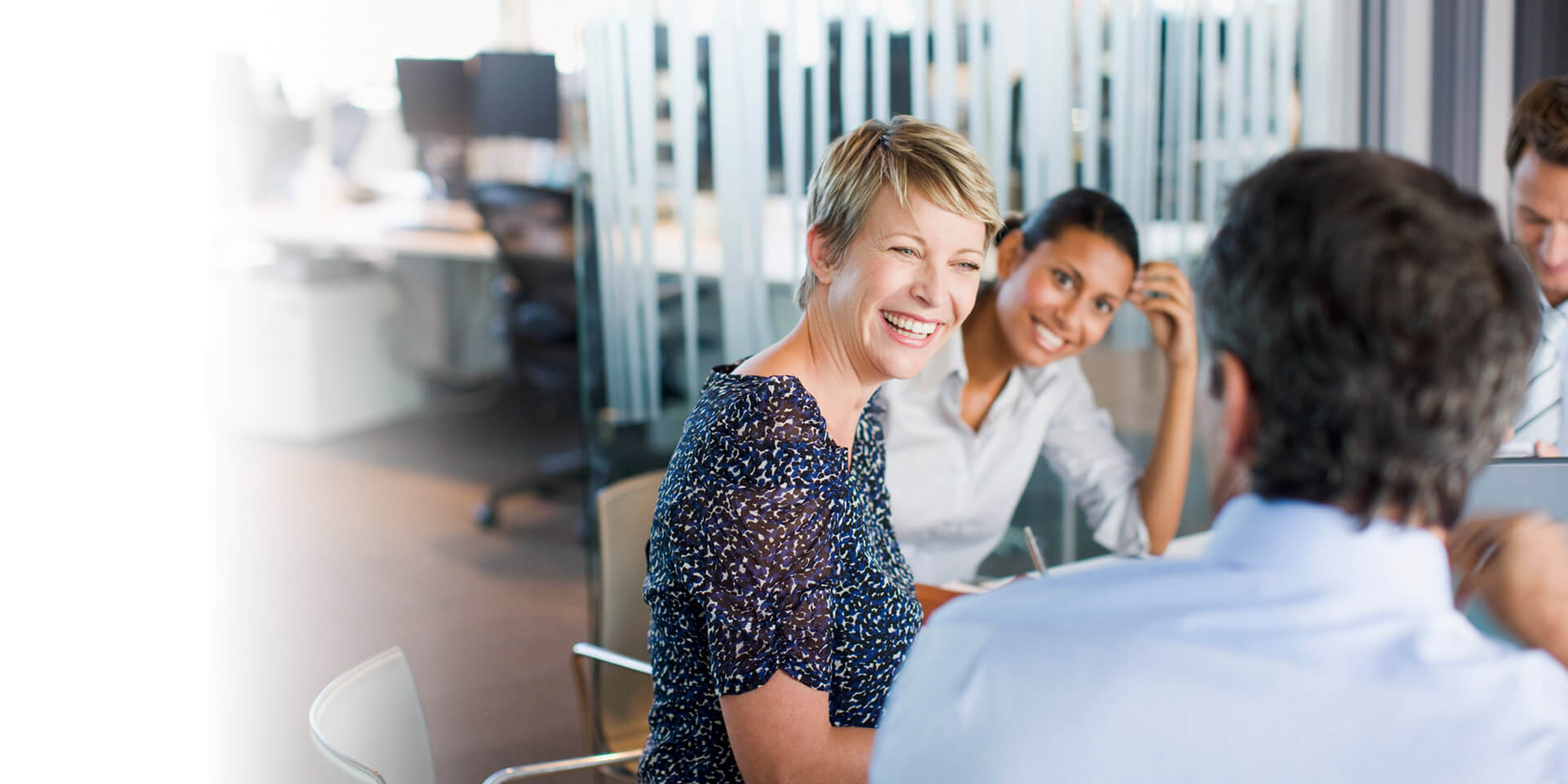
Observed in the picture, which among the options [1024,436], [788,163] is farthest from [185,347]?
[1024,436]

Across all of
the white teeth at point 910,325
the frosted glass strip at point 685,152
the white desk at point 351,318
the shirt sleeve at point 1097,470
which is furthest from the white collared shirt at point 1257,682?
the white desk at point 351,318

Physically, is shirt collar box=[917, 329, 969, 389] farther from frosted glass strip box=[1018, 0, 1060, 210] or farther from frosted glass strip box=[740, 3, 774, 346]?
frosted glass strip box=[1018, 0, 1060, 210]

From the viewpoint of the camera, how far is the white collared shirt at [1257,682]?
2.48ft

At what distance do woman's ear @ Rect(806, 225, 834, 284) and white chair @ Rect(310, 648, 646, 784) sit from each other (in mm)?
648

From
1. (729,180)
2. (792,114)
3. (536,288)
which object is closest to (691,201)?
(729,180)

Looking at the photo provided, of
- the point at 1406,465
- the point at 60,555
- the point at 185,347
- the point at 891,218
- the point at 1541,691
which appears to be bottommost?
the point at 60,555

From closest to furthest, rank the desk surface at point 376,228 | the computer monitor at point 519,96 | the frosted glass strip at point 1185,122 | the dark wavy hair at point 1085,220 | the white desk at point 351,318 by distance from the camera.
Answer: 1. the dark wavy hair at point 1085,220
2. the frosted glass strip at point 1185,122
3. the computer monitor at point 519,96
4. the desk surface at point 376,228
5. the white desk at point 351,318

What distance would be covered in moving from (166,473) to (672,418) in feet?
7.94

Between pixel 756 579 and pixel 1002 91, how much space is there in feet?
6.36

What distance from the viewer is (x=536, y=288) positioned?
425 centimetres

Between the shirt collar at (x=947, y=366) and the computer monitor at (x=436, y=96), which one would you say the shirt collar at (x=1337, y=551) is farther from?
the computer monitor at (x=436, y=96)

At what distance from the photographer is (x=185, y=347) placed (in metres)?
5.05

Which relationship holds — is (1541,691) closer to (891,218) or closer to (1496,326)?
(1496,326)

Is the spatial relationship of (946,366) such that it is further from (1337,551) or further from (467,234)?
(467,234)
